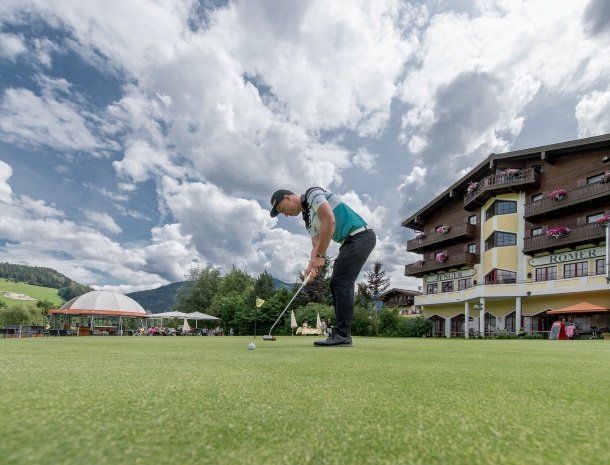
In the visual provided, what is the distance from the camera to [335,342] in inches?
182

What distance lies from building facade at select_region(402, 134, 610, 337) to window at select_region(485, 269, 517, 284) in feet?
0.23

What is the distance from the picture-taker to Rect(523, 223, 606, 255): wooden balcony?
77.5ft

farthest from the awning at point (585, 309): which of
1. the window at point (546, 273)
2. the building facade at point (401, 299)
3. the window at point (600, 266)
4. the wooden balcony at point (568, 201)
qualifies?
the building facade at point (401, 299)

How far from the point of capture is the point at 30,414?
105cm

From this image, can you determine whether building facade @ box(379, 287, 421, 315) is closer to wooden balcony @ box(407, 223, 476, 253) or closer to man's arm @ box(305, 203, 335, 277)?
wooden balcony @ box(407, 223, 476, 253)

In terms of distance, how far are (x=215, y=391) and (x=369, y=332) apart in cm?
3432

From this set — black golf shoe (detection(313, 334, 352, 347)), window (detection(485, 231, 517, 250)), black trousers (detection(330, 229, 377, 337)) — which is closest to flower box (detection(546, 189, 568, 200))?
window (detection(485, 231, 517, 250))

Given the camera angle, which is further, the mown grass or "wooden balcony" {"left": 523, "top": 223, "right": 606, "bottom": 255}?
the mown grass

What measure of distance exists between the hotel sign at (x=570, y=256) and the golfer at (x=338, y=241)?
85.9 ft

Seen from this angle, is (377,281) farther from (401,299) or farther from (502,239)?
(502,239)

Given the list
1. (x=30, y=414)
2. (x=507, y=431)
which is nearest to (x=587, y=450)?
(x=507, y=431)

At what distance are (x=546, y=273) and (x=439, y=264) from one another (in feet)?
30.3

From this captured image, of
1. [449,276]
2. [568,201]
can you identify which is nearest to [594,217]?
[568,201]

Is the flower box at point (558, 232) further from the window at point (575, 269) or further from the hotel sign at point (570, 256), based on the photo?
the window at point (575, 269)
